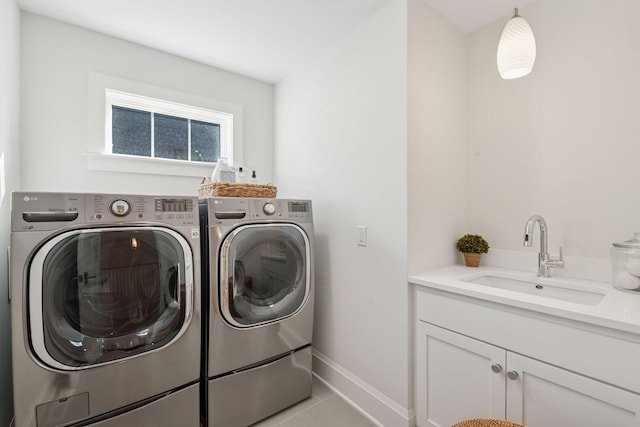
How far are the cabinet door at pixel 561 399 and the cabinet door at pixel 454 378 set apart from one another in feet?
0.19

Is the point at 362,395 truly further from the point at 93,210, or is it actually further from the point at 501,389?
the point at 93,210

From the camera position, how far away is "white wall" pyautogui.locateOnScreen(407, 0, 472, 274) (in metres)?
1.63

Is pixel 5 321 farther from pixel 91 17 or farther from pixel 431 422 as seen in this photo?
pixel 431 422

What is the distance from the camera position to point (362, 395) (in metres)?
1.83

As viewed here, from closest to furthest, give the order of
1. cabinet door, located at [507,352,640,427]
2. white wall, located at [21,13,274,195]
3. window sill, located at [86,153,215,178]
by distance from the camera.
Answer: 1. cabinet door, located at [507,352,640,427]
2. white wall, located at [21,13,274,195]
3. window sill, located at [86,153,215,178]

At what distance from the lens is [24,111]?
176 centimetres

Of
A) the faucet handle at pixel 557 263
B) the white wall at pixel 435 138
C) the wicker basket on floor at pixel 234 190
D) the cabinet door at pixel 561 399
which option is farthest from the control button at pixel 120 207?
the faucet handle at pixel 557 263

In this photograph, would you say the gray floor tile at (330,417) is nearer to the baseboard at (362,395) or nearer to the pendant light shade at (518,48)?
the baseboard at (362,395)

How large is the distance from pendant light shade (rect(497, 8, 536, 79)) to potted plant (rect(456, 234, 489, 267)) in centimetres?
93

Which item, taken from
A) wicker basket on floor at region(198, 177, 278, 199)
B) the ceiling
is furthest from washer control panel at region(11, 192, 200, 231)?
the ceiling

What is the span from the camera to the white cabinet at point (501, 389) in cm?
102

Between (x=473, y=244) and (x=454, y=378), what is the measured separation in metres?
0.77

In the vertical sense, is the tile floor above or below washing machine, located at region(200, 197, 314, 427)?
below

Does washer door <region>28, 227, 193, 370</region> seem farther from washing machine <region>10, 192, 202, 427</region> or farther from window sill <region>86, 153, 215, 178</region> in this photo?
window sill <region>86, 153, 215, 178</region>
